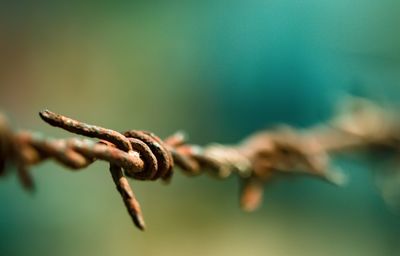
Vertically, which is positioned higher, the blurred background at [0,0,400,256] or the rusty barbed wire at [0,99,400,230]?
the blurred background at [0,0,400,256]

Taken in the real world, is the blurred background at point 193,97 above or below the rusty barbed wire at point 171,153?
above

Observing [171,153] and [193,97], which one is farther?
[193,97]

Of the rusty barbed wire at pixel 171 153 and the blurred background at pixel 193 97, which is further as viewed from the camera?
the blurred background at pixel 193 97

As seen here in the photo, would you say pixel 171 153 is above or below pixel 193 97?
below

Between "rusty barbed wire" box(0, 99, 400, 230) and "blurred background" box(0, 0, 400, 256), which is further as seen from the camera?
"blurred background" box(0, 0, 400, 256)

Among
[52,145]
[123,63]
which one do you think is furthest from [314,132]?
[123,63]
